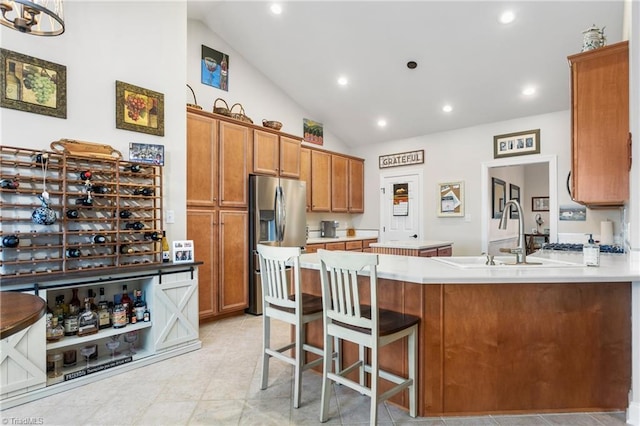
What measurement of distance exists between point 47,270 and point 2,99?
4.01ft

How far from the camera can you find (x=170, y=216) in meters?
3.21

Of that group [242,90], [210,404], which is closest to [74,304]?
[210,404]

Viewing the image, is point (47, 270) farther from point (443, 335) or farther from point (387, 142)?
point (387, 142)

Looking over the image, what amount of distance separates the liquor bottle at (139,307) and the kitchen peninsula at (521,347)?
2059mm

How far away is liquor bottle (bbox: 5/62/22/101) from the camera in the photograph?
2.33 metres

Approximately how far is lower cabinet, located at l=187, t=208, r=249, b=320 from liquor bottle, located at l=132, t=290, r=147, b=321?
82cm

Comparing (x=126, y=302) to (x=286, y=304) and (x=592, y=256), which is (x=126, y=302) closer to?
(x=286, y=304)

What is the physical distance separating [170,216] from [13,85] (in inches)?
57.2

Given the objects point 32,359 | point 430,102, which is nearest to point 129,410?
point 32,359

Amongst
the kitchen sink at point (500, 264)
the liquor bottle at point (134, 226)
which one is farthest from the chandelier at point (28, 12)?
the kitchen sink at point (500, 264)

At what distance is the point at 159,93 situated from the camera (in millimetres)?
3152

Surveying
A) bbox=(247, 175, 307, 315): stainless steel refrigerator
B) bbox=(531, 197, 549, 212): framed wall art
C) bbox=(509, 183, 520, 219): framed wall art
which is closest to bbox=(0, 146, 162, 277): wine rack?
bbox=(247, 175, 307, 315): stainless steel refrigerator

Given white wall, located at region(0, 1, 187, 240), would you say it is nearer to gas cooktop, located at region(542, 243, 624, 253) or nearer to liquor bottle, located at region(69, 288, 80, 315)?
liquor bottle, located at region(69, 288, 80, 315)

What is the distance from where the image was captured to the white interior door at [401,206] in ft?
18.7
